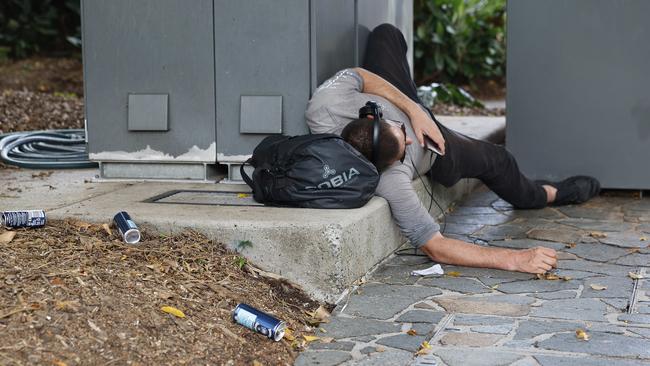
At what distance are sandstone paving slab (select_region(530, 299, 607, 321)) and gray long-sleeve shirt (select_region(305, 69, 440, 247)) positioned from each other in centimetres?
85

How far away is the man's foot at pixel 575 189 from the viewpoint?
271 inches

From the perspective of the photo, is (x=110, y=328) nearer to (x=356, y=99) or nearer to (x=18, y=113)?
(x=356, y=99)

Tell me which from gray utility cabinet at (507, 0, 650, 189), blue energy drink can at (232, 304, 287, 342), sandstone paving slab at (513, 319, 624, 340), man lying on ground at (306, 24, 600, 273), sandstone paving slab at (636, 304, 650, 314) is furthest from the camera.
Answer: gray utility cabinet at (507, 0, 650, 189)

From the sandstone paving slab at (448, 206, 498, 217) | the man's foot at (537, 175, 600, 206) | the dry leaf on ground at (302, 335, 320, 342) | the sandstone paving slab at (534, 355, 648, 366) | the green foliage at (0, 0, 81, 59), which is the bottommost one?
the dry leaf on ground at (302, 335, 320, 342)

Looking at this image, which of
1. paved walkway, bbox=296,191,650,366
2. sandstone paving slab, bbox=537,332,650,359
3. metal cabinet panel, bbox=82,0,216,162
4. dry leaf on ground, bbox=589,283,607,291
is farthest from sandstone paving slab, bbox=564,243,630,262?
metal cabinet panel, bbox=82,0,216,162

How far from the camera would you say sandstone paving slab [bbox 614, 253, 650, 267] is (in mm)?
5297

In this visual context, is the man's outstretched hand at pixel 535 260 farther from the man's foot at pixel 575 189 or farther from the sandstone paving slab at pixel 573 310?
the man's foot at pixel 575 189

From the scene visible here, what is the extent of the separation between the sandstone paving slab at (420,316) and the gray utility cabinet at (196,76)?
5.87 ft

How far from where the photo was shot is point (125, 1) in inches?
239

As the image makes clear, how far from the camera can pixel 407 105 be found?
5.85 m

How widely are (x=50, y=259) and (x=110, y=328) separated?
71 centimetres

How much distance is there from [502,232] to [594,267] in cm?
99

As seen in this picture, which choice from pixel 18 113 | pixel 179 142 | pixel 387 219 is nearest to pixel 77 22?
pixel 18 113

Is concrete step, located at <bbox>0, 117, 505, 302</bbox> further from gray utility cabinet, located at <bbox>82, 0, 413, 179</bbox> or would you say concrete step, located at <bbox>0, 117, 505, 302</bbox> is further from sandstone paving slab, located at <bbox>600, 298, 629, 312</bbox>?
sandstone paving slab, located at <bbox>600, 298, 629, 312</bbox>
